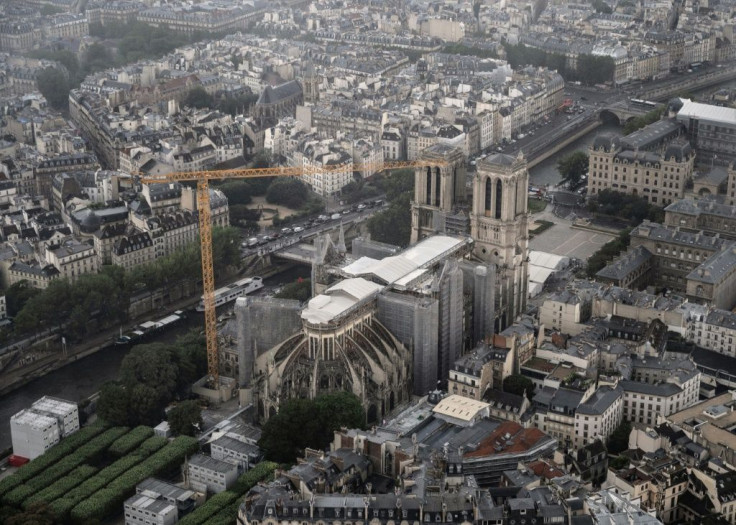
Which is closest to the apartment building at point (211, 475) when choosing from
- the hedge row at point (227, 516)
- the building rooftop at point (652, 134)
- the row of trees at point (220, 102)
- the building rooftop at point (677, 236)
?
the hedge row at point (227, 516)

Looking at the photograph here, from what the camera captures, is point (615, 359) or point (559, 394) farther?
point (615, 359)

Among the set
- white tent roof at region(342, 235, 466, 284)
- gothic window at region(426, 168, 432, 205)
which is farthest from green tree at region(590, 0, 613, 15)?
white tent roof at region(342, 235, 466, 284)

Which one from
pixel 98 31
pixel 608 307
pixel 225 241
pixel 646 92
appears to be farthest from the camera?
pixel 98 31

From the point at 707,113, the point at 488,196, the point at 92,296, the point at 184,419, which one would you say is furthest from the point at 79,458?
the point at 707,113

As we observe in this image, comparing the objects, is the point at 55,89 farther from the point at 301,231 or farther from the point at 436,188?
the point at 436,188

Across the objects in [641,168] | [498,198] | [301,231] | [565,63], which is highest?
[498,198]

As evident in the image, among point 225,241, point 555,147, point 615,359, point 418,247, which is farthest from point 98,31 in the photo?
point 615,359

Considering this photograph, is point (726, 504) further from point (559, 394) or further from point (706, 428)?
point (559, 394)
